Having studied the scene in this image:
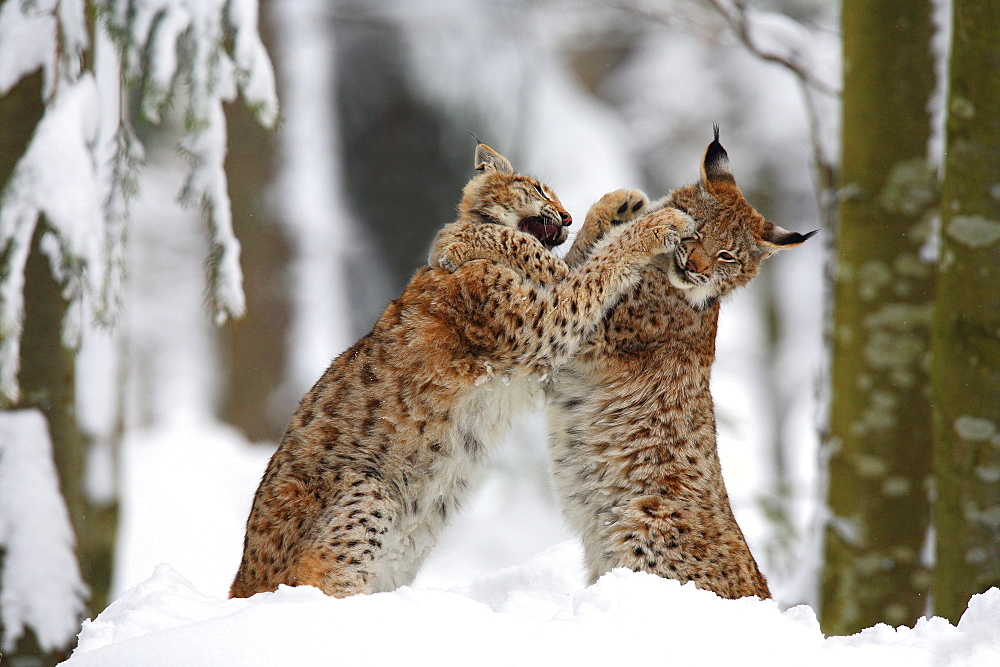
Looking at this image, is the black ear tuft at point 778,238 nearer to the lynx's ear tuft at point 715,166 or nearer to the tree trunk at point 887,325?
the lynx's ear tuft at point 715,166

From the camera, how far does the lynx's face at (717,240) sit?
4.13 meters

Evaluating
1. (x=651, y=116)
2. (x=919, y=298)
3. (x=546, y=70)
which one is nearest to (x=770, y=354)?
(x=651, y=116)

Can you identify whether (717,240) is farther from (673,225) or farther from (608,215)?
(608,215)

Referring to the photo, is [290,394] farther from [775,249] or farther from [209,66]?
[775,249]

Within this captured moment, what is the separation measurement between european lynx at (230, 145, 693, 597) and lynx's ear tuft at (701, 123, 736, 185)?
341 millimetres

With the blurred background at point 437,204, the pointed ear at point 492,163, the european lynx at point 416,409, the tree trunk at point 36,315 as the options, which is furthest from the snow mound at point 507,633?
the blurred background at point 437,204

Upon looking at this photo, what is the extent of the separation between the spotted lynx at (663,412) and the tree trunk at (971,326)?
1.00 m

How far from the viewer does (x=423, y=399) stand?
12.5 feet

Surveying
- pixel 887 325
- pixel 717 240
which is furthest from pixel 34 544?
pixel 887 325

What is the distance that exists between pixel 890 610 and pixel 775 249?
104 inches

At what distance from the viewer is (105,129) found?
4.70m

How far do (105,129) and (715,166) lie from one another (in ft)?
9.06

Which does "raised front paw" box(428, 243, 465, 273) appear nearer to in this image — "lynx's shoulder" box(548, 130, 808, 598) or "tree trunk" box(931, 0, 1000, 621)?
"lynx's shoulder" box(548, 130, 808, 598)

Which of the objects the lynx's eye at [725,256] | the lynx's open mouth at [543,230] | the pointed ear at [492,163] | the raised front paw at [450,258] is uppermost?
the pointed ear at [492,163]
